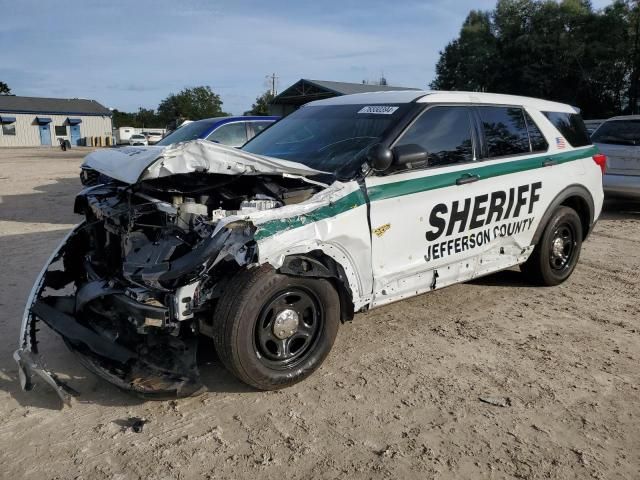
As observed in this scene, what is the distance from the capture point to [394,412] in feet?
10.6

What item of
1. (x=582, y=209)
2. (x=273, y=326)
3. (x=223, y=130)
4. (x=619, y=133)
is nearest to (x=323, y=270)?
(x=273, y=326)

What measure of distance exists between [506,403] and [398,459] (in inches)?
35.7

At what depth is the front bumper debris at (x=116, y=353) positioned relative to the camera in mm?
3197

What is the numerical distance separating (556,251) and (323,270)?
3071mm

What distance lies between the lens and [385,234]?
3789mm

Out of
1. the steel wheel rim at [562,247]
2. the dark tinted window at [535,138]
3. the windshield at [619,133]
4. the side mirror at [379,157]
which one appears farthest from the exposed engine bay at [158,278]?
the windshield at [619,133]

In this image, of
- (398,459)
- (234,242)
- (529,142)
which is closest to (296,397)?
(398,459)

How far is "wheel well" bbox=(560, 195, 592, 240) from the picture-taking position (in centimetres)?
548

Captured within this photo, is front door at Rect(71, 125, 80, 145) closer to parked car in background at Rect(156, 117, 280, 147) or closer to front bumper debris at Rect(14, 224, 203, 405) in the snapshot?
parked car in background at Rect(156, 117, 280, 147)

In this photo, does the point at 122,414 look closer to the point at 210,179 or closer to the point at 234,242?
the point at 234,242

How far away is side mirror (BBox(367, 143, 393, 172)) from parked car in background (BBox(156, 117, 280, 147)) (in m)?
6.17

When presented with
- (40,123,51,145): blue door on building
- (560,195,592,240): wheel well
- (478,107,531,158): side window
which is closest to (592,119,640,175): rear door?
(560,195,592,240): wheel well

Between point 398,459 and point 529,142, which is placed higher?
point 529,142

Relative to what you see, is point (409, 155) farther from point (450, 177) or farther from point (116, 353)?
point (116, 353)
